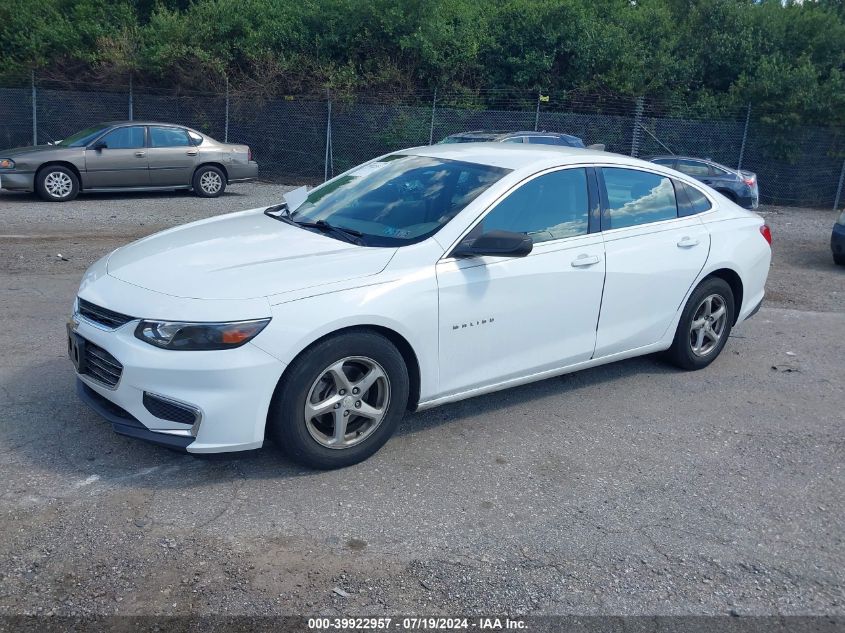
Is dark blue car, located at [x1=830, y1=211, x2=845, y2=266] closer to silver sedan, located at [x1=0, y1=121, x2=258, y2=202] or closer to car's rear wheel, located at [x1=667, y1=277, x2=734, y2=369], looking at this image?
car's rear wheel, located at [x1=667, y1=277, x2=734, y2=369]

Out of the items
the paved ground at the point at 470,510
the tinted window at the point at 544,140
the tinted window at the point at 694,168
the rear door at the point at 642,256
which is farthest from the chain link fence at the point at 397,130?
the paved ground at the point at 470,510

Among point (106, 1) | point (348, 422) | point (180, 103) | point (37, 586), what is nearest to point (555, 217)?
point (348, 422)

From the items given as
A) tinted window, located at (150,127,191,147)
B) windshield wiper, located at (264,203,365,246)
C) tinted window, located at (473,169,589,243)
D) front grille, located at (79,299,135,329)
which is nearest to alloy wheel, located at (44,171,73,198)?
tinted window, located at (150,127,191,147)

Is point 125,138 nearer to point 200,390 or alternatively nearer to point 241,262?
point 241,262

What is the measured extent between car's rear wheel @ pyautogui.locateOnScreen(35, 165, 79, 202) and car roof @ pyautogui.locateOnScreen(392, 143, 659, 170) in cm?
1055

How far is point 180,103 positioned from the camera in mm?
21484

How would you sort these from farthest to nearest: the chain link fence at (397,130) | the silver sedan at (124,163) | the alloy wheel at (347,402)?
1. the chain link fence at (397,130)
2. the silver sedan at (124,163)
3. the alloy wheel at (347,402)

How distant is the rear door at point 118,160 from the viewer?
48.4ft

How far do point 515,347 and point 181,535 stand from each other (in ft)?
7.26

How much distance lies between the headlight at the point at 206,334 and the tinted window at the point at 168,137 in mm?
12427

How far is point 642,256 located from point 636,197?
18.3 inches

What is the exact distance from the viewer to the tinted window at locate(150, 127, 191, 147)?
1541cm

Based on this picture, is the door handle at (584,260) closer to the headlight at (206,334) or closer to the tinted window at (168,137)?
the headlight at (206,334)

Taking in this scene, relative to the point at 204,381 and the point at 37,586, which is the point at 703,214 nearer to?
the point at 204,381
